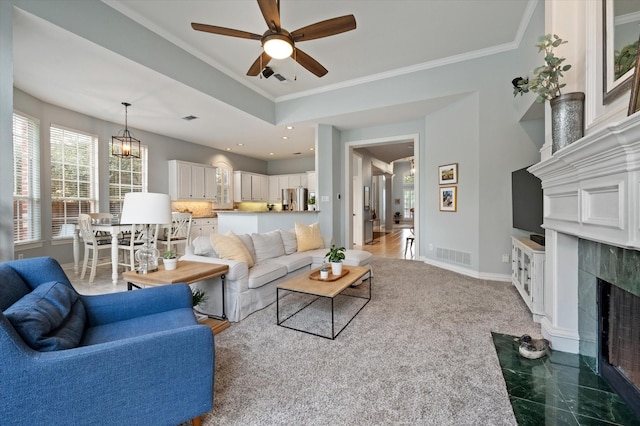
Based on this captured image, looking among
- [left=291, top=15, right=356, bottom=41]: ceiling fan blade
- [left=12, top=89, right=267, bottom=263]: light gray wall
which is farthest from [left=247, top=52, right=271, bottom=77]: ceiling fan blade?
[left=12, top=89, right=267, bottom=263]: light gray wall

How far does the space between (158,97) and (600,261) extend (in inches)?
211

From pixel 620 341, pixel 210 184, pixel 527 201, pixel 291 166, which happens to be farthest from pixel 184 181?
pixel 620 341

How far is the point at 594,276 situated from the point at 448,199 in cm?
301

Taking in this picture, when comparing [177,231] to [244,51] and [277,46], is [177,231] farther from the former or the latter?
[277,46]

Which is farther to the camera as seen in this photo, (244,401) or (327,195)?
(327,195)

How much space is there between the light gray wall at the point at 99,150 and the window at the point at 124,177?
11 cm

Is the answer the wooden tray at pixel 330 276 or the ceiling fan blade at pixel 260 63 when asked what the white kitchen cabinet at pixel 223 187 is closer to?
the ceiling fan blade at pixel 260 63

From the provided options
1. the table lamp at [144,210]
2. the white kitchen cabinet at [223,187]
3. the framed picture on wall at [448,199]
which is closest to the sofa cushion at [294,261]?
the table lamp at [144,210]

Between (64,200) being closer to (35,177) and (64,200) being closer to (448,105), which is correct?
(35,177)

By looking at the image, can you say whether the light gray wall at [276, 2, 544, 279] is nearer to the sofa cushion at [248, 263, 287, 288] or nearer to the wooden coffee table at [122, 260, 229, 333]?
the sofa cushion at [248, 263, 287, 288]

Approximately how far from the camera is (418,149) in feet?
17.5

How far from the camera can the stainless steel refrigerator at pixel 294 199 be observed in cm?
829

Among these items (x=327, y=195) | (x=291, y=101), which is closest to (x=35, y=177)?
(x=291, y=101)

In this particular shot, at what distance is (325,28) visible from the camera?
7.86 ft
